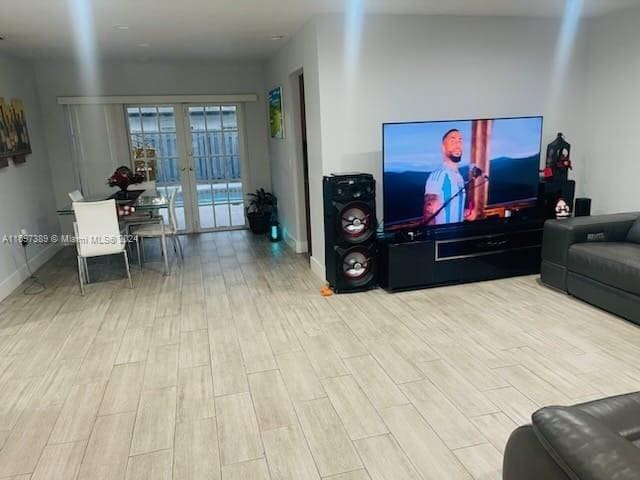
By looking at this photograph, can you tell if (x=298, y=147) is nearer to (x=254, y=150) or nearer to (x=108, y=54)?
(x=254, y=150)

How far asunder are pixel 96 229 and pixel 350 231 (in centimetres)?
242

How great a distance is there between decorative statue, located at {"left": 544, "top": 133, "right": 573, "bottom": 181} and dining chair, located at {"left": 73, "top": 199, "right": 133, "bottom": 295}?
4264 millimetres

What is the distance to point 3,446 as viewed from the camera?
228 cm

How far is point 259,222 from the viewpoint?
22.3 ft

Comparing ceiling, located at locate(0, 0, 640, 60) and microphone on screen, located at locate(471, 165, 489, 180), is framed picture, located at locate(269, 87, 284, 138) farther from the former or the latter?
microphone on screen, located at locate(471, 165, 489, 180)

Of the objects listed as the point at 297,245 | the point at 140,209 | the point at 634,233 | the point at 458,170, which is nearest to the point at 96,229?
the point at 140,209

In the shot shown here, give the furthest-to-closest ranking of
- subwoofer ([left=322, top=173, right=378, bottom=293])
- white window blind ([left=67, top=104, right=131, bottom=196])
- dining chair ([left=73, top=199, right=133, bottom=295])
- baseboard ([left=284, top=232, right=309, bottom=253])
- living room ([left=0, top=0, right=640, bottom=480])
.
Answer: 1. white window blind ([left=67, top=104, right=131, bottom=196])
2. baseboard ([left=284, top=232, right=309, bottom=253])
3. dining chair ([left=73, top=199, right=133, bottom=295])
4. subwoofer ([left=322, top=173, right=378, bottom=293])
5. living room ([left=0, top=0, right=640, bottom=480])

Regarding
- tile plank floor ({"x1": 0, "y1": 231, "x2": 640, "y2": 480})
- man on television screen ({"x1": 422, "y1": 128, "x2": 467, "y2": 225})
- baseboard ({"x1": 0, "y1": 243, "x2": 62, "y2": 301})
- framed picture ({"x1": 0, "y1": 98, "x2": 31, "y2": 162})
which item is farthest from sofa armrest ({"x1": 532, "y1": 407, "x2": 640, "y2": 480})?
framed picture ({"x1": 0, "y1": 98, "x2": 31, "y2": 162})

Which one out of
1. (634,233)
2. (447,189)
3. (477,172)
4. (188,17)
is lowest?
(634,233)

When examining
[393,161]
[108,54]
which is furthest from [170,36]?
[393,161]

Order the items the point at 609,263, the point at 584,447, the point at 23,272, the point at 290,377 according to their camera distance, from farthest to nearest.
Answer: the point at 23,272, the point at 609,263, the point at 290,377, the point at 584,447

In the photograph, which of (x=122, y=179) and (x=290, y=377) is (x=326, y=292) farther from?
(x=122, y=179)

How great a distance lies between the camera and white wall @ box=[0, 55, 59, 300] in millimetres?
4648

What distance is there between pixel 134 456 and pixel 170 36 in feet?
13.1
